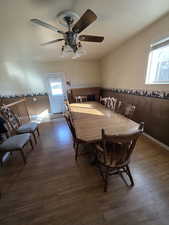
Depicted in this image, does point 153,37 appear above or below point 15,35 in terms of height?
below

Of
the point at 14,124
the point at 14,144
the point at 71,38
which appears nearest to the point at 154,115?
the point at 71,38

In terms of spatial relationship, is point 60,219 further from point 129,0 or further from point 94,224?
point 129,0

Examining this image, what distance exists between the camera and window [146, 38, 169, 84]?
213cm

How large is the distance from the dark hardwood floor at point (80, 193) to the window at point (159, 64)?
1.46 meters

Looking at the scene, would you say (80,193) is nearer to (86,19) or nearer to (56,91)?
(86,19)

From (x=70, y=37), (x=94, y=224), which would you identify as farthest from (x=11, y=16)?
(x=94, y=224)

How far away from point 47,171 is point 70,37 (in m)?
2.25

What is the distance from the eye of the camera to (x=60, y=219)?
1163 millimetres

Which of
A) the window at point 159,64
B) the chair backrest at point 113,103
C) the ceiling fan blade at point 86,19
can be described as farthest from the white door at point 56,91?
the window at point 159,64

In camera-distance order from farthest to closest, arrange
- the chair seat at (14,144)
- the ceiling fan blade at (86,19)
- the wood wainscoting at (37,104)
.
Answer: the wood wainscoting at (37,104) → the chair seat at (14,144) → the ceiling fan blade at (86,19)

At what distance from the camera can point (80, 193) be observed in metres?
1.42

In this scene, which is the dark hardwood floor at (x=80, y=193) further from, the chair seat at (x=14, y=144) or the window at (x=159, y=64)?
the window at (x=159, y=64)

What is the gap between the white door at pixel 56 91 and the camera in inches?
200

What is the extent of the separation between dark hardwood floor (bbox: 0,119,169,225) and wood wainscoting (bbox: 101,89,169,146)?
35cm
